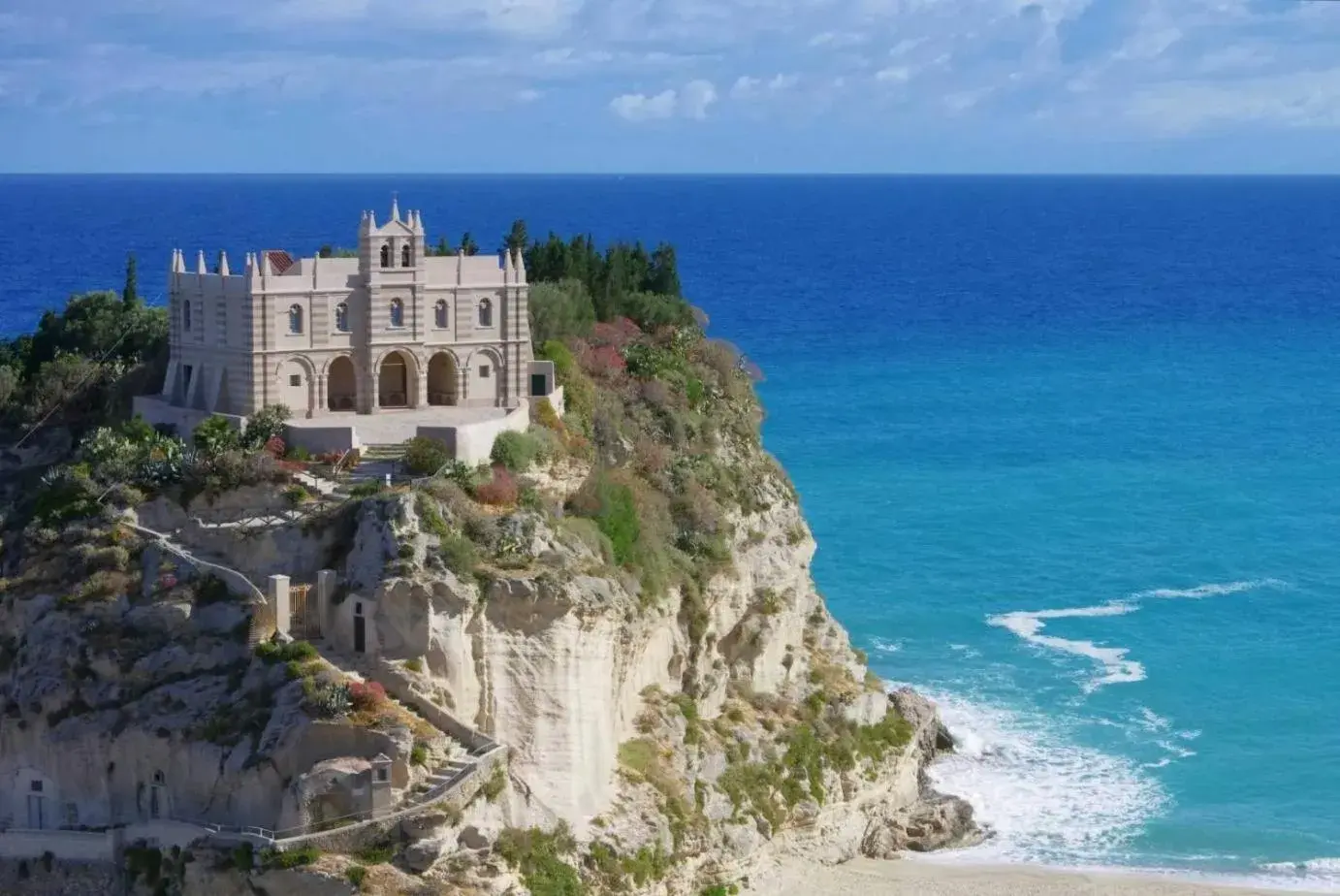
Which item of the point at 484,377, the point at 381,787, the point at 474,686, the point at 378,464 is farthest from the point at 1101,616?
the point at 381,787

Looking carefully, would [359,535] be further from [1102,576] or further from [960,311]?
[960,311]

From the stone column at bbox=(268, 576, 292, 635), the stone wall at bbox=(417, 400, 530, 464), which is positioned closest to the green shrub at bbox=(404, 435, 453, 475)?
the stone wall at bbox=(417, 400, 530, 464)

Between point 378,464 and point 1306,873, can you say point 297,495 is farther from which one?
point 1306,873

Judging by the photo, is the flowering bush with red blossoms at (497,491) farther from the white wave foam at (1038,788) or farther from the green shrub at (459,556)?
the white wave foam at (1038,788)

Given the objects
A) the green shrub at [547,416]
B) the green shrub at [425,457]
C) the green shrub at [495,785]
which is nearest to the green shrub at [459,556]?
the green shrub at [425,457]

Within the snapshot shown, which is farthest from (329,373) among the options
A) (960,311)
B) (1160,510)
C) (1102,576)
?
(960,311)

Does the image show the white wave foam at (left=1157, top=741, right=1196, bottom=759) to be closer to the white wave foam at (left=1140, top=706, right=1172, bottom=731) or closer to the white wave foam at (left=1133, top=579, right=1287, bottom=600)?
the white wave foam at (left=1140, top=706, right=1172, bottom=731)
